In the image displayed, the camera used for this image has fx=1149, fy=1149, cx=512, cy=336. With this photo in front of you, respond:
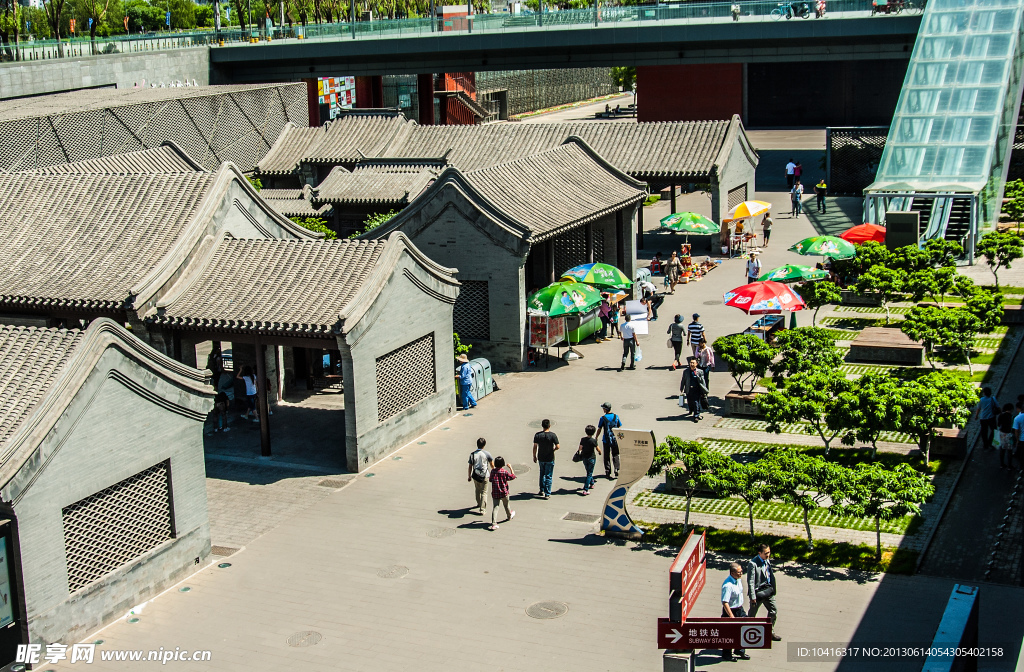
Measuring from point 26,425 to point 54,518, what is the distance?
Result: 1654 millimetres

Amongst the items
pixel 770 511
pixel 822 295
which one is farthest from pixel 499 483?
pixel 822 295

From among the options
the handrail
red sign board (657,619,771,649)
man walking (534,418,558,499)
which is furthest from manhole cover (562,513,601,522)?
the handrail

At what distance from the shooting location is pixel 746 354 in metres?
29.4

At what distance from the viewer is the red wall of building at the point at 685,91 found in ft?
280

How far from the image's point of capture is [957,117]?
176 ft

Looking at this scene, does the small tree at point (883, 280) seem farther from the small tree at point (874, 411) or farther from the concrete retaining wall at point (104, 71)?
the concrete retaining wall at point (104, 71)

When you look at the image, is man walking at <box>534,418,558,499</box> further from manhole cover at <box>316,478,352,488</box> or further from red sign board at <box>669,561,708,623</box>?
red sign board at <box>669,561,708,623</box>

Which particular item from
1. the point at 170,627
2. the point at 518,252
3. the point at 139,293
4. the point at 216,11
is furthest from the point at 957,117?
the point at 216,11

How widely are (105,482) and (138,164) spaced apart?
2348cm

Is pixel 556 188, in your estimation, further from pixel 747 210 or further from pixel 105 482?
pixel 105 482

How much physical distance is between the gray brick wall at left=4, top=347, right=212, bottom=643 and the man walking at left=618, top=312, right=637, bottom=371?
15178mm

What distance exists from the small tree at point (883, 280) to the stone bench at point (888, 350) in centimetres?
317

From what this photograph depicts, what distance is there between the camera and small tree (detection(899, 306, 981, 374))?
3158 cm

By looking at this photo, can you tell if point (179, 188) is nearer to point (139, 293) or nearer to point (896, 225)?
point (139, 293)
